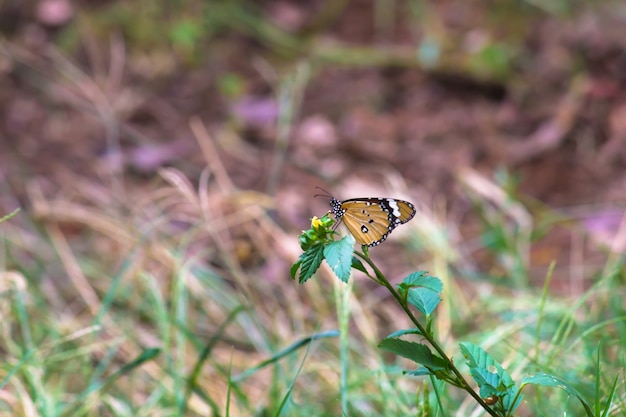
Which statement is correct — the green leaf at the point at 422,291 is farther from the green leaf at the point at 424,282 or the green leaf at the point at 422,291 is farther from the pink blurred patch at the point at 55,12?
the pink blurred patch at the point at 55,12

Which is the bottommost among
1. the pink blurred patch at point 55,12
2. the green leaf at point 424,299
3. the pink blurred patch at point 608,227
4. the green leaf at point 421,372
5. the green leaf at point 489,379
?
the green leaf at point 421,372

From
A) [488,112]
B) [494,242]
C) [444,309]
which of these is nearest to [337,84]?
[488,112]

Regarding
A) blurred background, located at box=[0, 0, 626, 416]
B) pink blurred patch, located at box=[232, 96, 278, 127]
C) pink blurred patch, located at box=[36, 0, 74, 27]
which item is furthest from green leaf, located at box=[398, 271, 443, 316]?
pink blurred patch, located at box=[36, 0, 74, 27]

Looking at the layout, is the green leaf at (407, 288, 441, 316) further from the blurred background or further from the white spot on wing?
the blurred background

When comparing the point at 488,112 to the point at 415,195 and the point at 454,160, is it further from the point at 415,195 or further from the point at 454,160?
the point at 415,195

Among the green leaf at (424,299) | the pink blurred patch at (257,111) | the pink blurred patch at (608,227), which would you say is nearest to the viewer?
the green leaf at (424,299)

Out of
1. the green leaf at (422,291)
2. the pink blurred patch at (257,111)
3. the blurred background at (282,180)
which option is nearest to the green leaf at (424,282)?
the green leaf at (422,291)
